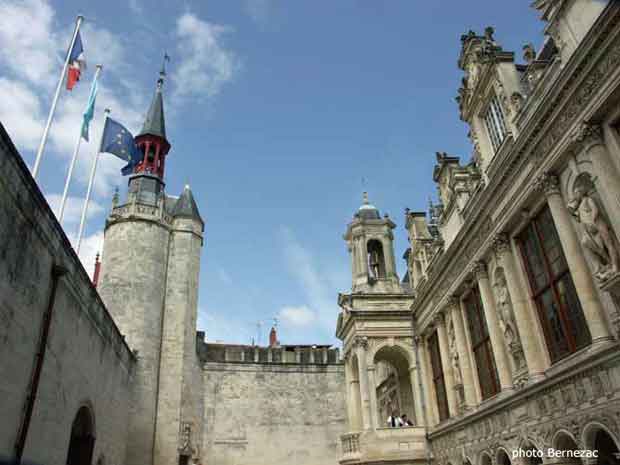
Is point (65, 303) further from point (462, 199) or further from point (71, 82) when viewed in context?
point (462, 199)

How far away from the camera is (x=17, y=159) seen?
8719 millimetres

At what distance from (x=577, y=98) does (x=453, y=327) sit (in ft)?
31.3

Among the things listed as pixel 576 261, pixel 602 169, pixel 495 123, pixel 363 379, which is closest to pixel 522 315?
pixel 576 261

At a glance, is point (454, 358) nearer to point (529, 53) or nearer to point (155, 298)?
point (529, 53)

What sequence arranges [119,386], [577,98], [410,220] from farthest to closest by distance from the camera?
[410,220], [119,386], [577,98]

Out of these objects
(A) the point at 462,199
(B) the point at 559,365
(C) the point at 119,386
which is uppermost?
(A) the point at 462,199

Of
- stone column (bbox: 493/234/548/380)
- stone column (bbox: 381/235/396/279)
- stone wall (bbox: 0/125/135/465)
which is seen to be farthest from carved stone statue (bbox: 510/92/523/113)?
stone column (bbox: 381/235/396/279)

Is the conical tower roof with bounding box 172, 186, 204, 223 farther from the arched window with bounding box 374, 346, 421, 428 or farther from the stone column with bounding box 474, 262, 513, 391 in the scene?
the stone column with bounding box 474, 262, 513, 391

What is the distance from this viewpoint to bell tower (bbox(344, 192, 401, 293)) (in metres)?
22.2

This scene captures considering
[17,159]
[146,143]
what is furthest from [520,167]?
[146,143]

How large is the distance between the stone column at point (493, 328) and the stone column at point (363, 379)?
677cm

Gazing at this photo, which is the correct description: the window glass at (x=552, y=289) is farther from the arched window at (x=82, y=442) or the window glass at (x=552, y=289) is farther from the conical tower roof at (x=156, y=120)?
the conical tower roof at (x=156, y=120)

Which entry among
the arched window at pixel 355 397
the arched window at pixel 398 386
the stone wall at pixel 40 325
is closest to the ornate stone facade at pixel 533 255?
the arched window at pixel 355 397

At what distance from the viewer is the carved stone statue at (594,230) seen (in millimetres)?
8609
